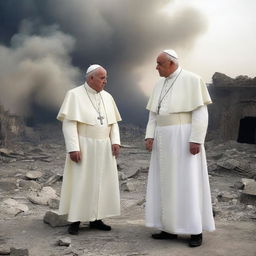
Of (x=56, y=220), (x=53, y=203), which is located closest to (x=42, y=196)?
(x=53, y=203)

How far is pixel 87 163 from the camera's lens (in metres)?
4.97

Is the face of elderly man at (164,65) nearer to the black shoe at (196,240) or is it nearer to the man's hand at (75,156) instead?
the man's hand at (75,156)

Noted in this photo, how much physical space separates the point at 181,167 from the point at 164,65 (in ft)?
4.02

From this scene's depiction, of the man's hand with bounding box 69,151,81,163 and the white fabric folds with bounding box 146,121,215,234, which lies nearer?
the white fabric folds with bounding box 146,121,215,234

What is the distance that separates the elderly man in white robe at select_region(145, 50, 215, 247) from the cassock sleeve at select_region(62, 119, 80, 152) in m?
0.93

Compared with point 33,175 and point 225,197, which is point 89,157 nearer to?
point 225,197

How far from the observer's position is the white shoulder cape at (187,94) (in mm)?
4535

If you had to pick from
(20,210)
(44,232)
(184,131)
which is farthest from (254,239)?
(20,210)

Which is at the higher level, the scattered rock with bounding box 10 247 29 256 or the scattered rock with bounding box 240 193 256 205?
the scattered rock with bounding box 240 193 256 205

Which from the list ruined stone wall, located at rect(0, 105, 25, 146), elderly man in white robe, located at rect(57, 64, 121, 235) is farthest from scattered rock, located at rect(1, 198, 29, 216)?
ruined stone wall, located at rect(0, 105, 25, 146)

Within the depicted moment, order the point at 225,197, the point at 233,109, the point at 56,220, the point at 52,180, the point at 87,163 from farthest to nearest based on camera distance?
1. the point at 233,109
2. the point at 52,180
3. the point at 225,197
4. the point at 56,220
5. the point at 87,163

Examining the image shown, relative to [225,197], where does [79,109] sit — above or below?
above

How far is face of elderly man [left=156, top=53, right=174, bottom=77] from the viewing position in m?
4.60

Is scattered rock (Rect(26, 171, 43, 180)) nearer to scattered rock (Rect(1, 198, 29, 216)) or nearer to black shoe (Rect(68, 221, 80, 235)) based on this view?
scattered rock (Rect(1, 198, 29, 216))
